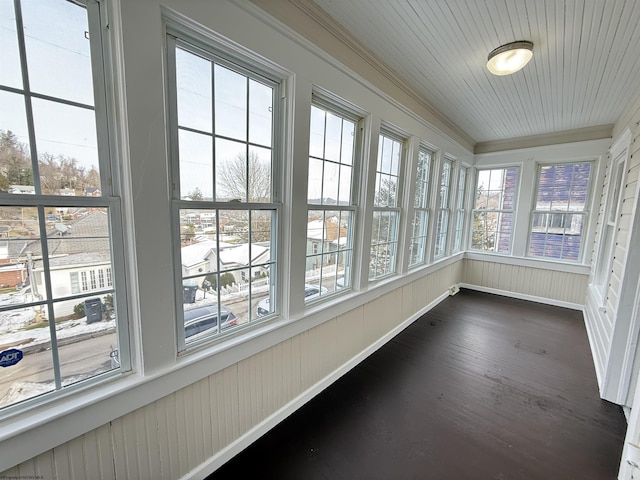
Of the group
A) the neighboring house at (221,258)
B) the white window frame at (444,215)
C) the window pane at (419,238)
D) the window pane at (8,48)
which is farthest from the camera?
the white window frame at (444,215)

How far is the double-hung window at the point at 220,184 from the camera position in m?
1.25

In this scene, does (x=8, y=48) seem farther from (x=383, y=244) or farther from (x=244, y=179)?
(x=383, y=244)

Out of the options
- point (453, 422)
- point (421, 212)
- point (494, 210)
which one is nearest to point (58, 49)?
point (453, 422)

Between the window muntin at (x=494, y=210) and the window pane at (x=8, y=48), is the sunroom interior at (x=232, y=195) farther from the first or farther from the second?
the window muntin at (x=494, y=210)

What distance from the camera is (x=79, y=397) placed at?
3.38 ft

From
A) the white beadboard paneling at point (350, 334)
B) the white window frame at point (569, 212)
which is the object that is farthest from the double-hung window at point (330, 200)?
the white window frame at point (569, 212)

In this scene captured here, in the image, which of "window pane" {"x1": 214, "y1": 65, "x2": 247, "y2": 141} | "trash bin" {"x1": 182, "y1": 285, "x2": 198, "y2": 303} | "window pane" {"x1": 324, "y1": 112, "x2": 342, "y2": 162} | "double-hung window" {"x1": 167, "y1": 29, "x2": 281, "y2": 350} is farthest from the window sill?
"trash bin" {"x1": 182, "y1": 285, "x2": 198, "y2": 303}

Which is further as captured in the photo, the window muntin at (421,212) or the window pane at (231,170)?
the window muntin at (421,212)

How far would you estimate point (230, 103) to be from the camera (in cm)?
140

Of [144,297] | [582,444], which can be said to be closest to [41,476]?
[144,297]

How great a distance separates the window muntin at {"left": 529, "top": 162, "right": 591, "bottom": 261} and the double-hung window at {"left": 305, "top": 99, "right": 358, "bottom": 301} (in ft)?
13.6

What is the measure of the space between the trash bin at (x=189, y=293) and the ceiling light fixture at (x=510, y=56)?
2.74 m

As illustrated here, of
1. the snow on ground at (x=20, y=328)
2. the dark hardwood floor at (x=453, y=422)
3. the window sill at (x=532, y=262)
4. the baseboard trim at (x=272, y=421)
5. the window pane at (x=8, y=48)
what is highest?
the window pane at (x=8, y=48)

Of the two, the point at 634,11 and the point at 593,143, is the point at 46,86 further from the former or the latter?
the point at 593,143
